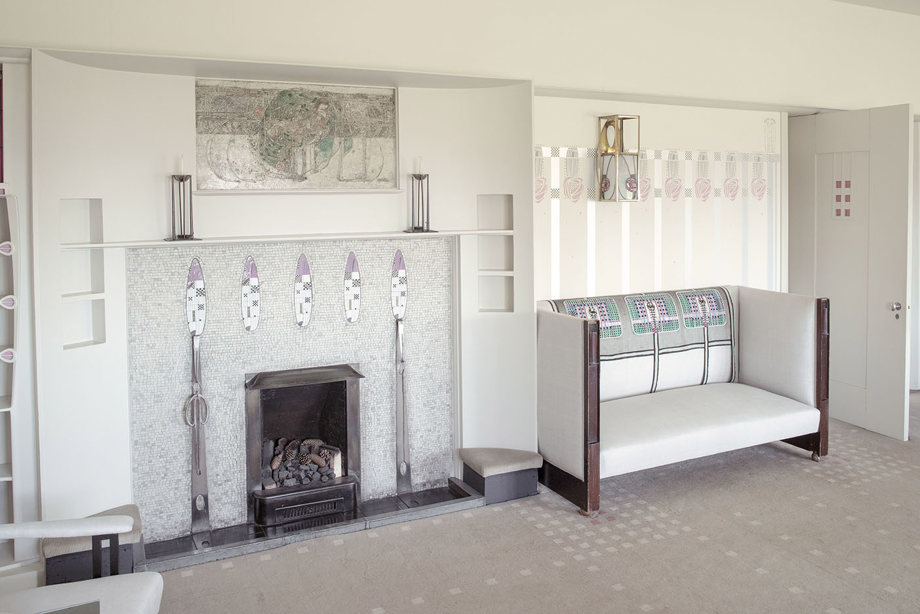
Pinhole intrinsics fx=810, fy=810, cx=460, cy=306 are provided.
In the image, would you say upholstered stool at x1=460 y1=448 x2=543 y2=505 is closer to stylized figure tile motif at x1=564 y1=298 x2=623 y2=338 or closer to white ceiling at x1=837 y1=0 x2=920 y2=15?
stylized figure tile motif at x1=564 y1=298 x2=623 y2=338

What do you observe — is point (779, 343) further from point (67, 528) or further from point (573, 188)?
point (67, 528)

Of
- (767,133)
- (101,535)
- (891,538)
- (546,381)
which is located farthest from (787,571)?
(767,133)

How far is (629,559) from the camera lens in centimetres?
→ 346

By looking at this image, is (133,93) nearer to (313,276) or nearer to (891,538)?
(313,276)

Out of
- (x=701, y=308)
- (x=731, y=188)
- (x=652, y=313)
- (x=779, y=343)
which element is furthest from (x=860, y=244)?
(x=652, y=313)

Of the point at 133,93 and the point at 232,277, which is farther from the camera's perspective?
the point at 232,277

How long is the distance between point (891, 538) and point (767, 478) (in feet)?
2.76

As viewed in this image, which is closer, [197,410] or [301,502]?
[197,410]

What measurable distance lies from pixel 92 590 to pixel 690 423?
9.69 ft

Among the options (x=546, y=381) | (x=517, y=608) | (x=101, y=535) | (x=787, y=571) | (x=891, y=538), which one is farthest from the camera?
(x=546, y=381)

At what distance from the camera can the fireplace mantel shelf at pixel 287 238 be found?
134 inches

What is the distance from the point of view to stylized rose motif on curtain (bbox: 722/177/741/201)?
5395 mm

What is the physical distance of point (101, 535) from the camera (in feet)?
8.80

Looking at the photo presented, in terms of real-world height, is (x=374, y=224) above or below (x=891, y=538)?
above
